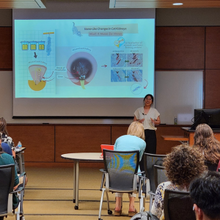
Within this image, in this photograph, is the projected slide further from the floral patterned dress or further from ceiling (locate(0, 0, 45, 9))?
the floral patterned dress

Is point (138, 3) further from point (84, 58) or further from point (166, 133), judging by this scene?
point (166, 133)

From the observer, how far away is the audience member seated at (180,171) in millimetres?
2471

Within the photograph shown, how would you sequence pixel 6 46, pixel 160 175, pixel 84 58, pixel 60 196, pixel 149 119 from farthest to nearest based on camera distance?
1. pixel 6 46
2. pixel 84 58
3. pixel 149 119
4. pixel 60 196
5. pixel 160 175

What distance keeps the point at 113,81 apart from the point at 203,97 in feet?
6.93

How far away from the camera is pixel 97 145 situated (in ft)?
27.1

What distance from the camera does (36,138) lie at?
827 cm

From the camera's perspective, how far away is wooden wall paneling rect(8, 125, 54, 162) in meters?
8.27

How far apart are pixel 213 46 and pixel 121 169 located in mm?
5138

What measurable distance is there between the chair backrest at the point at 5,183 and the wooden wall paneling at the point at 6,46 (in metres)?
5.68

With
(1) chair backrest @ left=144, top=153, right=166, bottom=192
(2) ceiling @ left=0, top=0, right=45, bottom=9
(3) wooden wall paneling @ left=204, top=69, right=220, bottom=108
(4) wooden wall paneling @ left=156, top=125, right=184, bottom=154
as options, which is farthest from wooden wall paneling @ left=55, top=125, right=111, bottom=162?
(1) chair backrest @ left=144, top=153, right=166, bottom=192

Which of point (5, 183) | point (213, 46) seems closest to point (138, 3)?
point (213, 46)

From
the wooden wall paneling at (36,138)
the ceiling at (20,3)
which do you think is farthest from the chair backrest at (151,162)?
the wooden wall paneling at (36,138)

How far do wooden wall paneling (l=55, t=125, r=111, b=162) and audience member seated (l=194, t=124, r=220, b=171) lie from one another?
441 cm

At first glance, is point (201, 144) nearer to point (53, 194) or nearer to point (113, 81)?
point (53, 194)
